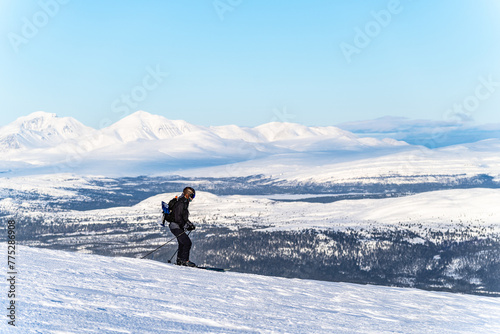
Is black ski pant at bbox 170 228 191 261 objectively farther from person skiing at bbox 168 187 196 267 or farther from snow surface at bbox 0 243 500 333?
snow surface at bbox 0 243 500 333

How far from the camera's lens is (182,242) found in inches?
880

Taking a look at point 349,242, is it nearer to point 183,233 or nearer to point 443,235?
point 443,235

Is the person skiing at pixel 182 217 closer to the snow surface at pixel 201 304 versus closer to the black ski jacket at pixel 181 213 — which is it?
the black ski jacket at pixel 181 213

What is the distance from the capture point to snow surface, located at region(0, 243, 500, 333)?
35.4 ft

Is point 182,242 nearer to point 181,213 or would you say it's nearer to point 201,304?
point 181,213

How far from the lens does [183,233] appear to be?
22188 mm

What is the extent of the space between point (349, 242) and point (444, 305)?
6864 inches

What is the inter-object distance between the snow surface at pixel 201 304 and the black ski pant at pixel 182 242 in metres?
1.79

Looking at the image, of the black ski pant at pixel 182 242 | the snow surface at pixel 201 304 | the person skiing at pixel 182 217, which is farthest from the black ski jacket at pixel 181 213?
the snow surface at pixel 201 304

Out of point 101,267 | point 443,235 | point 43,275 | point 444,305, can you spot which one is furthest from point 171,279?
point 443,235

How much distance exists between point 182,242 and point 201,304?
8.97 metres

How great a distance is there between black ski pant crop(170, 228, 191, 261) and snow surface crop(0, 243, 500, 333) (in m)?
1.79

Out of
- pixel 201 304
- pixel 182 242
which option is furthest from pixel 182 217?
pixel 201 304

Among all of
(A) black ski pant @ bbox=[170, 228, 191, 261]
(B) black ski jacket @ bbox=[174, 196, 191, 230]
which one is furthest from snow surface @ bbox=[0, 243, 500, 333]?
(B) black ski jacket @ bbox=[174, 196, 191, 230]
